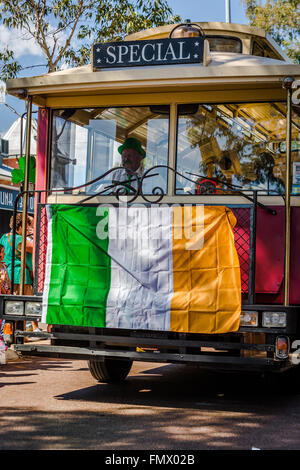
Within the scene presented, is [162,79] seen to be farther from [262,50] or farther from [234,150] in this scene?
Answer: [262,50]

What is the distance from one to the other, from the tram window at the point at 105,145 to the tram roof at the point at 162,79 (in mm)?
213

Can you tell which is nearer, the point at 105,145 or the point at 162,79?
the point at 162,79

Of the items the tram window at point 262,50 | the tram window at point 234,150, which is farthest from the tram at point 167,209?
the tram window at point 262,50

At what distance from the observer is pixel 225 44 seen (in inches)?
308

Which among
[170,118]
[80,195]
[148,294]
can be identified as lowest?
[148,294]

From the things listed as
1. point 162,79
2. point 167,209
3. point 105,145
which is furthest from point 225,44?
point 167,209

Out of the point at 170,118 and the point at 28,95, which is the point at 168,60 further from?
the point at 28,95

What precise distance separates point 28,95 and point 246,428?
370 centimetres

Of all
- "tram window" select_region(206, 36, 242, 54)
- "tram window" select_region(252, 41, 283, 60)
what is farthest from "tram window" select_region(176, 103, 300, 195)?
"tram window" select_region(252, 41, 283, 60)

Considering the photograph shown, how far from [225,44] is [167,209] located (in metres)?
2.57

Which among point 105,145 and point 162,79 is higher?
point 162,79
